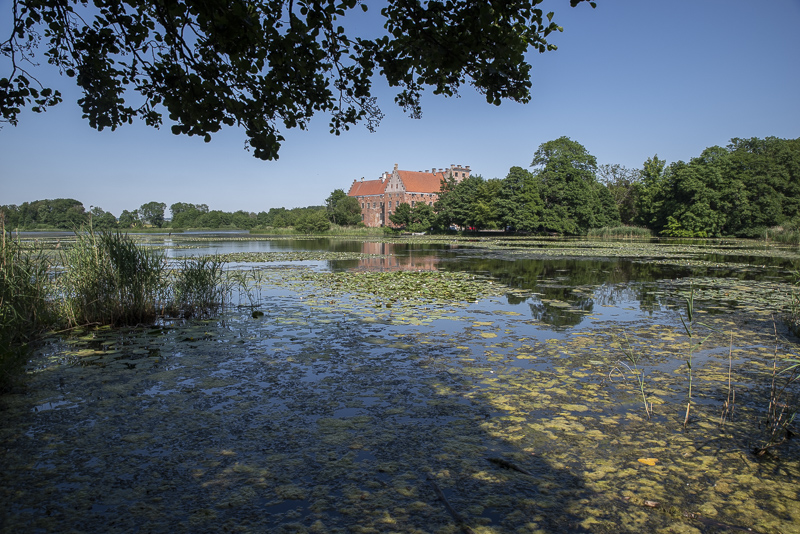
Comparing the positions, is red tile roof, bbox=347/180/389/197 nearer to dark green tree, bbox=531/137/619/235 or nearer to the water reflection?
dark green tree, bbox=531/137/619/235

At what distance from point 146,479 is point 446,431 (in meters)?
2.23

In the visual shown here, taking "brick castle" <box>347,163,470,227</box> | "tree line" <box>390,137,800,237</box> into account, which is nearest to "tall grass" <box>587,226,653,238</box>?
"tree line" <box>390,137,800,237</box>

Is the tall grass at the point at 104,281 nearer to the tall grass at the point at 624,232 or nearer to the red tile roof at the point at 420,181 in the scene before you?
the tall grass at the point at 624,232

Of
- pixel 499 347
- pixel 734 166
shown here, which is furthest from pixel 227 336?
pixel 734 166

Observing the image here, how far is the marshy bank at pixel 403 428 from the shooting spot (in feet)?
9.39

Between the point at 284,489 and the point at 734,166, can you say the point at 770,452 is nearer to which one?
the point at 284,489

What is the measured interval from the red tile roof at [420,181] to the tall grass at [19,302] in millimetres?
87110

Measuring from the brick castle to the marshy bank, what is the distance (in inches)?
3320

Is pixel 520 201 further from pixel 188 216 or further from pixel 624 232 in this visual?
pixel 188 216

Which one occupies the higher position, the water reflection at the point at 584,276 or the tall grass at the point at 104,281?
the tall grass at the point at 104,281

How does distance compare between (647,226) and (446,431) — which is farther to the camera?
(647,226)

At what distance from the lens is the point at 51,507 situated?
285cm

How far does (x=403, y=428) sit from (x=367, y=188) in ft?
332

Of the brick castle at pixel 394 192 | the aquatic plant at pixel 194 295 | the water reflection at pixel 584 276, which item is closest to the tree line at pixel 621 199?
the brick castle at pixel 394 192
